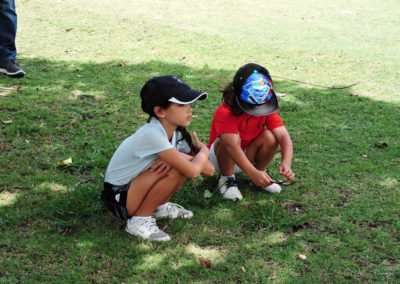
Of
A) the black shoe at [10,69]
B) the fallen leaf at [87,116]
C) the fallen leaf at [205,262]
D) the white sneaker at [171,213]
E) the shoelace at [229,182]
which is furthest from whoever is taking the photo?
the black shoe at [10,69]

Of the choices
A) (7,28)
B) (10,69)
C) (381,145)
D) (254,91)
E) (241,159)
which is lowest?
(10,69)

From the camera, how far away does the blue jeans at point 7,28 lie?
589 centimetres

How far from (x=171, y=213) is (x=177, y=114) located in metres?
0.78

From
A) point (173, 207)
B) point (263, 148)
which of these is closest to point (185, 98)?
point (173, 207)

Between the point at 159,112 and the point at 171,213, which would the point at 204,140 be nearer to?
the point at 171,213

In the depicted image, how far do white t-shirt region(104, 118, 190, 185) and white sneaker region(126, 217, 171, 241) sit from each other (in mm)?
297

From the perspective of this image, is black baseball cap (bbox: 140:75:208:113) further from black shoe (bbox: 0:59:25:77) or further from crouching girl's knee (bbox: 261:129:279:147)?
black shoe (bbox: 0:59:25:77)

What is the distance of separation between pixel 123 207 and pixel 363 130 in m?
3.08

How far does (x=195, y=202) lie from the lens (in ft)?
11.8

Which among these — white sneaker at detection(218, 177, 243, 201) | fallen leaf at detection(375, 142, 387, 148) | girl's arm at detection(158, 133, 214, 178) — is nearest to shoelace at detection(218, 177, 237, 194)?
white sneaker at detection(218, 177, 243, 201)

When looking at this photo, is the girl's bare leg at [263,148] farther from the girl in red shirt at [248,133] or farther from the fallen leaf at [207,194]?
the fallen leaf at [207,194]

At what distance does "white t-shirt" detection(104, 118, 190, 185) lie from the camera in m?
2.94

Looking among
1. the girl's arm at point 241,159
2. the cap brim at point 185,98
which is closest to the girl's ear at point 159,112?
the cap brim at point 185,98

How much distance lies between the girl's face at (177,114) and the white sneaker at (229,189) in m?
0.87
